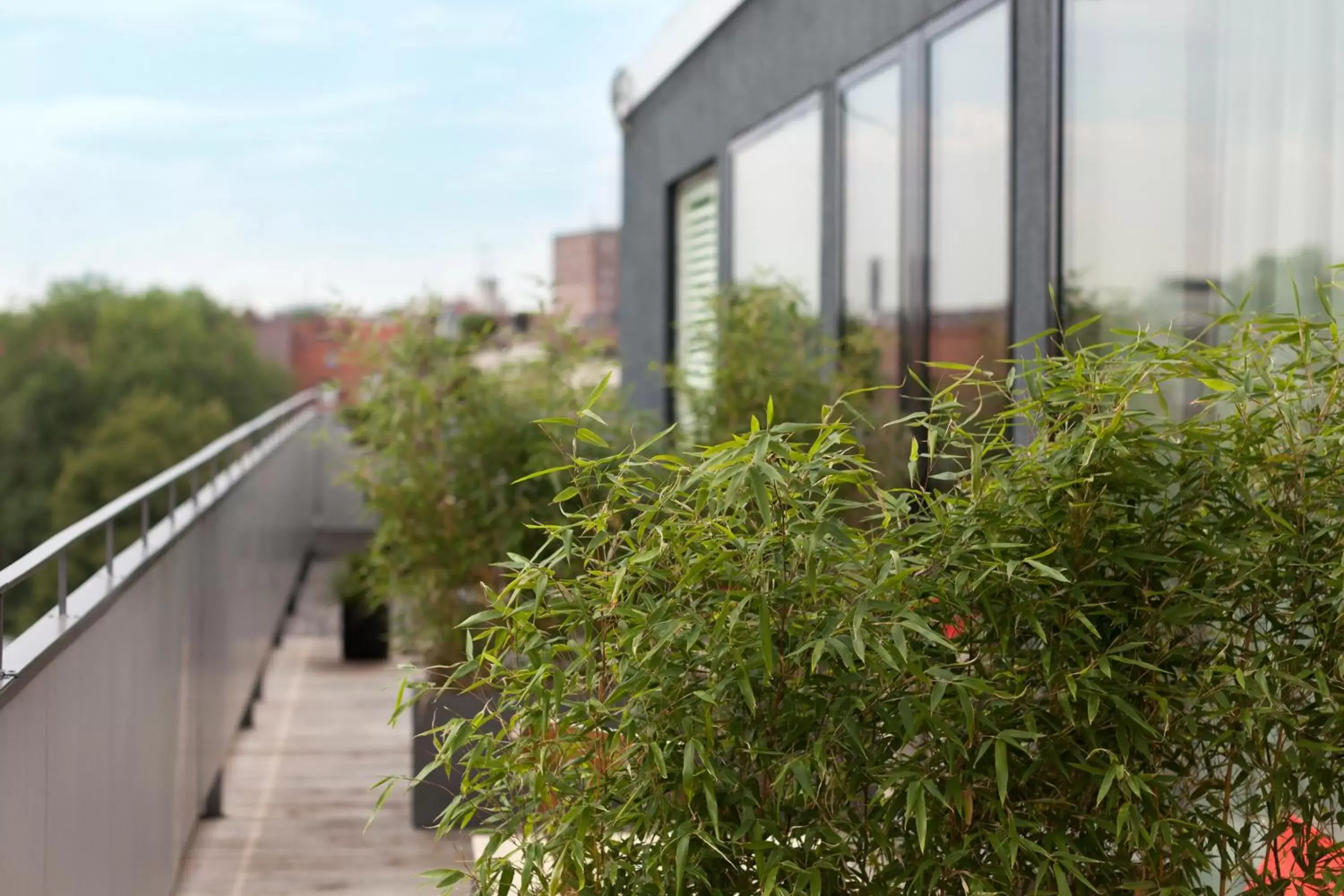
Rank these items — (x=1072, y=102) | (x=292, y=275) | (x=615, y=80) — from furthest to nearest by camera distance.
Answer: (x=292, y=275)
(x=615, y=80)
(x=1072, y=102)

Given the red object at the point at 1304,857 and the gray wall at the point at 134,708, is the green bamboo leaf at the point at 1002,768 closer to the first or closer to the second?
the red object at the point at 1304,857

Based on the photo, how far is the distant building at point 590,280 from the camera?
210 inches

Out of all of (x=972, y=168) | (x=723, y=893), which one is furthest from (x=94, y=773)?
(x=972, y=168)

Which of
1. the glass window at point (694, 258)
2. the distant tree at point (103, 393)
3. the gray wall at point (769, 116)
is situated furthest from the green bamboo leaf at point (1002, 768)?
the distant tree at point (103, 393)

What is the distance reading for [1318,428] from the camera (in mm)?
1864

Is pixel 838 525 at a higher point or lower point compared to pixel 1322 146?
lower

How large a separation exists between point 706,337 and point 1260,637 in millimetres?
3237

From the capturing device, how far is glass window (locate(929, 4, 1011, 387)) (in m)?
4.19

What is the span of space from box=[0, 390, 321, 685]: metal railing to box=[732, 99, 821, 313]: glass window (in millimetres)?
2097

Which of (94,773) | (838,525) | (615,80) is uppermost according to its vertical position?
(615,80)

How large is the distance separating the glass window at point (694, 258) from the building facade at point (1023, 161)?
2.02 feet

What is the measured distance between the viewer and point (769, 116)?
6.53m

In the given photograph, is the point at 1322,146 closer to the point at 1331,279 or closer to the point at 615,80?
the point at 1331,279

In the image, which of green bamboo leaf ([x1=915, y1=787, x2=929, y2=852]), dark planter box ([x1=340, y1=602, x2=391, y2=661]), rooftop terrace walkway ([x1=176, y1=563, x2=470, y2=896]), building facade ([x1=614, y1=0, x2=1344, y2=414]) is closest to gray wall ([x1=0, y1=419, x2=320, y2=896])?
rooftop terrace walkway ([x1=176, y1=563, x2=470, y2=896])
